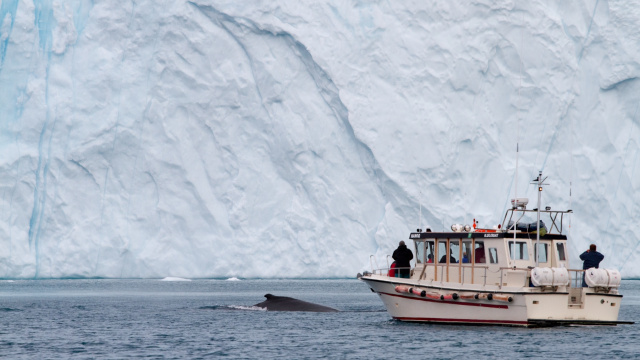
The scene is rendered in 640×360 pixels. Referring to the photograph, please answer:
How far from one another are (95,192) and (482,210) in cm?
1849

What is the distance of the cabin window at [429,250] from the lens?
2347cm

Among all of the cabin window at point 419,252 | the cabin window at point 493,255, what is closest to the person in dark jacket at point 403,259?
the cabin window at point 419,252

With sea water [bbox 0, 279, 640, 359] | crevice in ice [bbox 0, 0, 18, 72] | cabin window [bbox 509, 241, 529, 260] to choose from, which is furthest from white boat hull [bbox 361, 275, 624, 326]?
crevice in ice [bbox 0, 0, 18, 72]

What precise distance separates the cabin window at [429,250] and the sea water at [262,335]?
1.69 meters

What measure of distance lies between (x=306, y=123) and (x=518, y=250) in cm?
2428

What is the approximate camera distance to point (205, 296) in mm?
38031

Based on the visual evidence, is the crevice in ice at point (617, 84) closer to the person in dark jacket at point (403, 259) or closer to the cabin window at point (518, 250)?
the person in dark jacket at point (403, 259)

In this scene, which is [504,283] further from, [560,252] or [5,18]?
[5,18]

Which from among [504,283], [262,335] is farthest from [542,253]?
[262,335]

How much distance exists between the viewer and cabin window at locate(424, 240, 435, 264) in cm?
2347

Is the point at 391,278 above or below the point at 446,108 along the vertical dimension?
below

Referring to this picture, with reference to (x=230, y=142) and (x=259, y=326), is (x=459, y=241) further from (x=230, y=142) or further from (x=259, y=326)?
(x=230, y=142)

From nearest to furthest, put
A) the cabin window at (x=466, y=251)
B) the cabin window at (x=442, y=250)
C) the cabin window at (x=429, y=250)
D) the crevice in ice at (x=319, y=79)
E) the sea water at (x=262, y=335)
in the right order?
1. the sea water at (x=262, y=335)
2. the cabin window at (x=466, y=251)
3. the cabin window at (x=442, y=250)
4. the cabin window at (x=429, y=250)
5. the crevice in ice at (x=319, y=79)

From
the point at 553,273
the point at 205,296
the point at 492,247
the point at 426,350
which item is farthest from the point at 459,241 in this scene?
the point at 205,296
